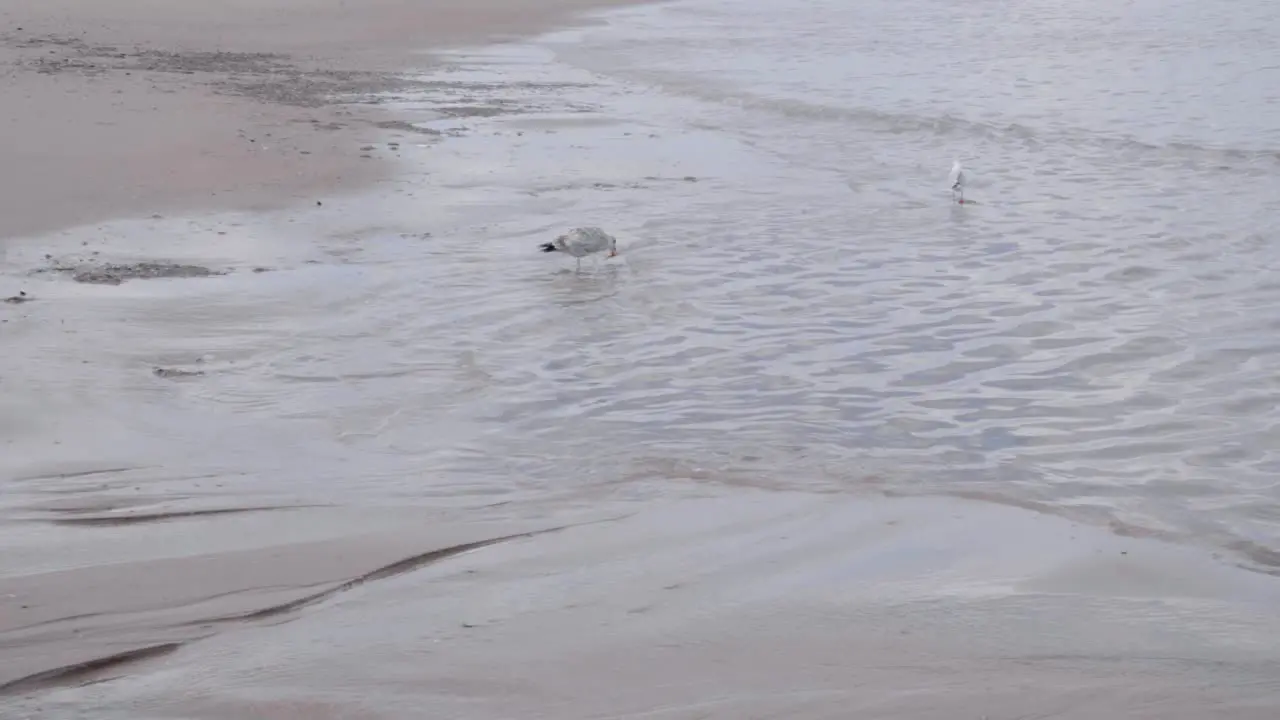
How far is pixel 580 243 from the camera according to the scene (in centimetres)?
810

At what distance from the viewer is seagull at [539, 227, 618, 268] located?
8109mm

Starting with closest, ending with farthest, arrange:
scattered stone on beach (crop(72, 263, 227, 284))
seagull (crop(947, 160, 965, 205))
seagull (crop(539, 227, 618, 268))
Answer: scattered stone on beach (crop(72, 263, 227, 284)) → seagull (crop(539, 227, 618, 268)) → seagull (crop(947, 160, 965, 205))

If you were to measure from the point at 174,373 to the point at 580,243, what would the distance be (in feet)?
9.30

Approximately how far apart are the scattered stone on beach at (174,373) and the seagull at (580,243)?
2688mm

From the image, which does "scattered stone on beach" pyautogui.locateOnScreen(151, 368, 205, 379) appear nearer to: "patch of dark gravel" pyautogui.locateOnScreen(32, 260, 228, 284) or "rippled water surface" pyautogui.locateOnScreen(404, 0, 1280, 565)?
"rippled water surface" pyautogui.locateOnScreen(404, 0, 1280, 565)

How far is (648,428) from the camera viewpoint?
18.2ft

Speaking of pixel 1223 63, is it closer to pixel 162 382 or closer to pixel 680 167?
pixel 680 167

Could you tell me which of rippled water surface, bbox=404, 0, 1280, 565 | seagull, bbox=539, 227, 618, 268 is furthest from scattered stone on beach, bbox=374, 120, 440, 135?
seagull, bbox=539, 227, 618, 268

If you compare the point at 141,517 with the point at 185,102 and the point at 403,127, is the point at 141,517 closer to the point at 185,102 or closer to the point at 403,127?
the point at 403,127

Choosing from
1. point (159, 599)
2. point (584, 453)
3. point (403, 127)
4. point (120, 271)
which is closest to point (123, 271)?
point (120, 271)

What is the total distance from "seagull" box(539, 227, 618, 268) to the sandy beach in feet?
0.60

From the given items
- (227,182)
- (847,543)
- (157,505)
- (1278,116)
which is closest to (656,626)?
(847,543)

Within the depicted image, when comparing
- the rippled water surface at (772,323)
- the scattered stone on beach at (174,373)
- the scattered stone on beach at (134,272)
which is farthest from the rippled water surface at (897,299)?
the scattered stone on beach at (134,272)

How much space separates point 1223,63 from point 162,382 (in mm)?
16598
